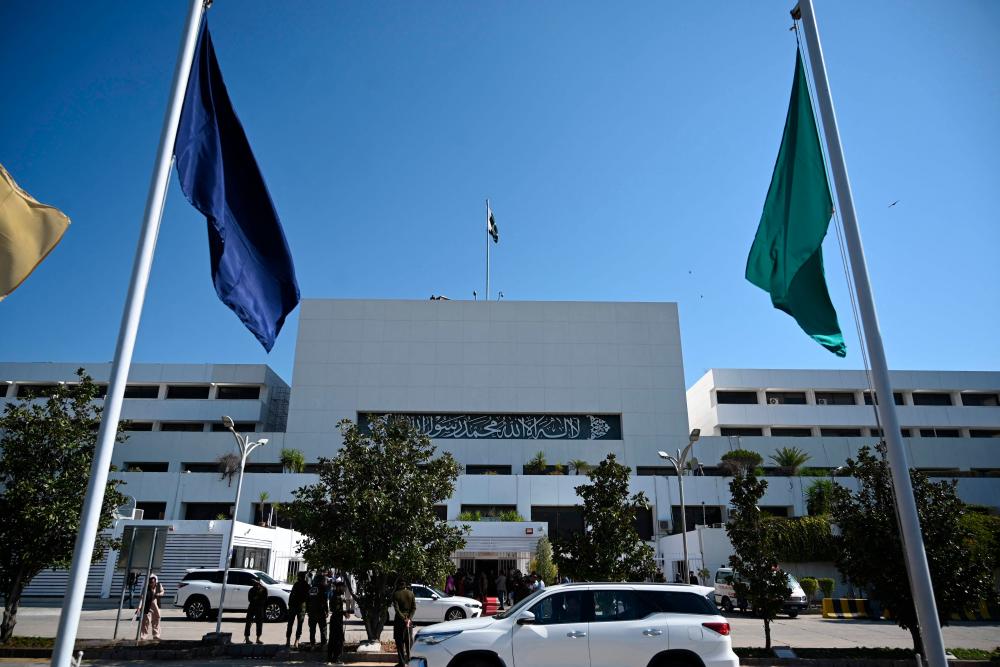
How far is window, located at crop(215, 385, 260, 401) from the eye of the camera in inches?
2183

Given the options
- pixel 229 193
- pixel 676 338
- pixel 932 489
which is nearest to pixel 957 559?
pixel 932 489

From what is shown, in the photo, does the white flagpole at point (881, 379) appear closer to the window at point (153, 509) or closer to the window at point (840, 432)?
the window at point (153, 509)

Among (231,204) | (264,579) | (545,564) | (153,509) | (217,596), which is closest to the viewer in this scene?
(231,204)

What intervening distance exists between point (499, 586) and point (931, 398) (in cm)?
4764

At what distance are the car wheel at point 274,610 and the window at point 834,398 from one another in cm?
4796

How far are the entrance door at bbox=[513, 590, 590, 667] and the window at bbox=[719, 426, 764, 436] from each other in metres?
49.5

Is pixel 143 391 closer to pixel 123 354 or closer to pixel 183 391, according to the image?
pixel 183 391

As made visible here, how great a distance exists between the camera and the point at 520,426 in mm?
51375

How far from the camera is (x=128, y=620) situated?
23.4 m

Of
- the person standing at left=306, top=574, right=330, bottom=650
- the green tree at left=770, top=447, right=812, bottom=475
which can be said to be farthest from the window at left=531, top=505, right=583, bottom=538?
the person standing at left=306, top=574, right=330, bottom=650

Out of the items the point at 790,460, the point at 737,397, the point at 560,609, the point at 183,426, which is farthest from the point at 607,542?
the point at 183,426

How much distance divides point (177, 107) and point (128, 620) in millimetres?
23096

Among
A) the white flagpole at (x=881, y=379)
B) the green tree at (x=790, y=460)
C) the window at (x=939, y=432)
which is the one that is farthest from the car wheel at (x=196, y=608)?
the window at (x=939, y=432)

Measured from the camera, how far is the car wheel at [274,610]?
23297mm
